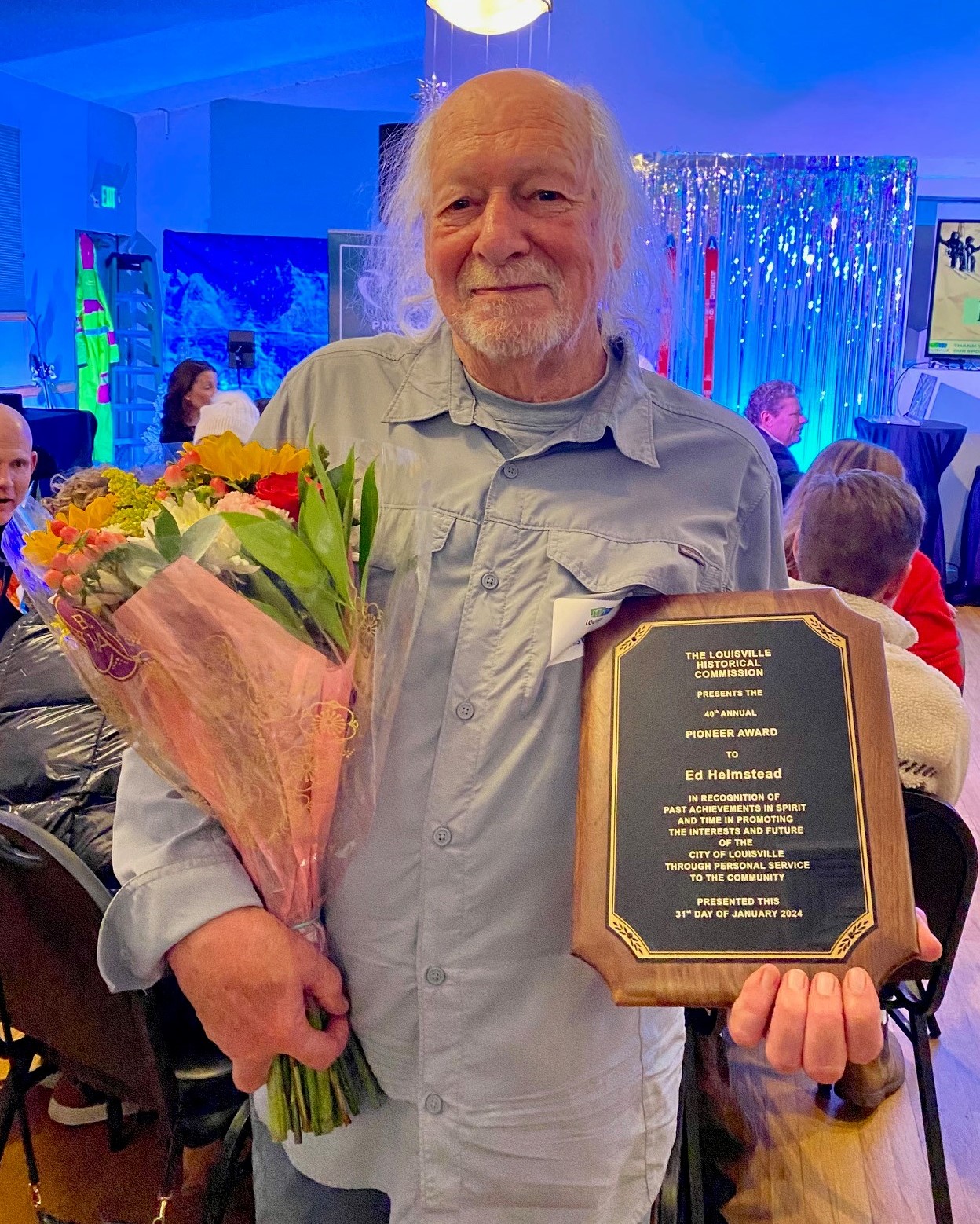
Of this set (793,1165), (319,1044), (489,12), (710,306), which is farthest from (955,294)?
(319,1044)

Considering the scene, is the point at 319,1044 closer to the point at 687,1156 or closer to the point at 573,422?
the point at 573,422

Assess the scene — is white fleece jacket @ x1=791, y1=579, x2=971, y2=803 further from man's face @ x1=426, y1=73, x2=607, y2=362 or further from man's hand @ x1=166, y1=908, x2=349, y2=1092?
man's hand @ x1=166, y1=908, x2=349, y2=1092

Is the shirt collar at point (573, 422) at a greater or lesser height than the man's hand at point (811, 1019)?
greater

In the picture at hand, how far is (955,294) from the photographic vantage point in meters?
8.09

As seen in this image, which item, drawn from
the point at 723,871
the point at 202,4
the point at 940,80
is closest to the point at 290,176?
the point at 202,4

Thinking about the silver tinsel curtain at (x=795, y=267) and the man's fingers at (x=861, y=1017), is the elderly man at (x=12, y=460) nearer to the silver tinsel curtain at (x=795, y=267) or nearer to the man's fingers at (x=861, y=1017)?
the man's fingers at (x=861, y=1017)

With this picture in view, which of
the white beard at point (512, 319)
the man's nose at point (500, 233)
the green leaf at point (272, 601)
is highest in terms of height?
the man's nose at point (500, 233)

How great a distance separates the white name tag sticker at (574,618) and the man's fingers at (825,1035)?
1.33 feet

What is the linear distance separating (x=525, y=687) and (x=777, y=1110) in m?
1.86

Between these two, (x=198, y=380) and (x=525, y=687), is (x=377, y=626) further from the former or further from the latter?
(x=198, y=380)

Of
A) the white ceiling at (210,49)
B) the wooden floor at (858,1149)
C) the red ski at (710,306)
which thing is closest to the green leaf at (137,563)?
the wooden floor at (858,1149)

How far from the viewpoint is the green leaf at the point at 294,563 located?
0.96m

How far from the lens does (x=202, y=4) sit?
25.3 feet

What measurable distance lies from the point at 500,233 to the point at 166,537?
52cm
